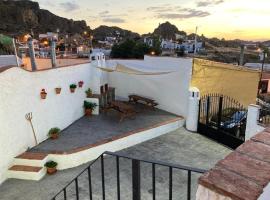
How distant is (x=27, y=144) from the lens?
751 centimetres

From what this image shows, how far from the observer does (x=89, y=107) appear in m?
11.0

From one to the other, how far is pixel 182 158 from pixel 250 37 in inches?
2562

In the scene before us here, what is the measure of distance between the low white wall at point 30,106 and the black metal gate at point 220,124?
519 centimetres

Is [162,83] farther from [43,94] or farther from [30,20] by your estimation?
[30,20]

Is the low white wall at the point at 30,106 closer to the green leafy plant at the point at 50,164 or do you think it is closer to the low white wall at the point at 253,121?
the green leafy plant at the point at 50,164

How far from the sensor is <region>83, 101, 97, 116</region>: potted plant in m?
11.0

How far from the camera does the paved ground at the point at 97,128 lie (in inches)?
309

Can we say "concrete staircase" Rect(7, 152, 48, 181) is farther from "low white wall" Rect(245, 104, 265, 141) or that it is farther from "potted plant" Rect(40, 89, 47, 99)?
"low white wall" Rect(245, 104, 265, 141)

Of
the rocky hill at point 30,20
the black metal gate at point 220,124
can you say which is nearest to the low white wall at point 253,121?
the black metal gate at point 220,124

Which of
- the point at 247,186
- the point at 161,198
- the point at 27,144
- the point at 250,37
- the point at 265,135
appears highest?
the point at 250,37

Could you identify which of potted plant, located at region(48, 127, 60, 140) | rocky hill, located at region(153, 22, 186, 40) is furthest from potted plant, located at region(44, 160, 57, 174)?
rocky hill, located at region(153, 22, 186, 40)

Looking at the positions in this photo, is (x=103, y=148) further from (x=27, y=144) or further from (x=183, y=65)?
(x=183, y=65)

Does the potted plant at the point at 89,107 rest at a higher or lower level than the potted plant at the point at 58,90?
lower

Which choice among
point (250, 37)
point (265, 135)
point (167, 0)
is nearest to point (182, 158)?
point (265, 135)
